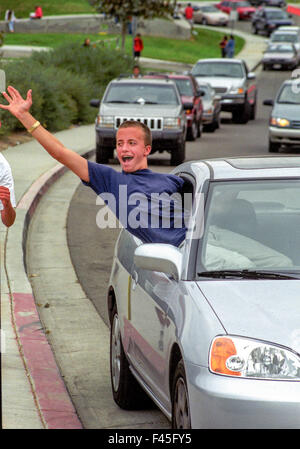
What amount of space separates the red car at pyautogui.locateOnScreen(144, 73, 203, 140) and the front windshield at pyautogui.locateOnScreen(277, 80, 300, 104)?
3.27 meters

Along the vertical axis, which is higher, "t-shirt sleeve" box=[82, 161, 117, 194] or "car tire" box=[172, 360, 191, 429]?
"t-shirt sleeve" box=[82, 161, 117, 194]

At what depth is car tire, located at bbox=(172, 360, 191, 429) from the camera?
5148 millimetres

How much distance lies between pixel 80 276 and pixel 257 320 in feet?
21.8

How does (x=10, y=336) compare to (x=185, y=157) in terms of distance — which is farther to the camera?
(x=185, y=157)

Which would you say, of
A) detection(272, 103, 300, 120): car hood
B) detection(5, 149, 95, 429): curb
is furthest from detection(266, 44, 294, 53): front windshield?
detection(5, 149, 95, 429): curb

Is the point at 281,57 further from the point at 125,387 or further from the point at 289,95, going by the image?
the point at 125,387

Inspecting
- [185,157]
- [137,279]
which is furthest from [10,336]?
[185,157]

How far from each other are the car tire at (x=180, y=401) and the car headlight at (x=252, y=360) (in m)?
0.28

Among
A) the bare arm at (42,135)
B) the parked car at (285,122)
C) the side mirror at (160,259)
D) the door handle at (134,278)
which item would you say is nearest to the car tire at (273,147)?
the parked car at (285,122)

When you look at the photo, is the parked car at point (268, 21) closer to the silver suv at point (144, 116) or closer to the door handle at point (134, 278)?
the silver suv at point (144, 116)

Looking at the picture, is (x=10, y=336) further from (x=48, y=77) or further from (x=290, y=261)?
(x=48, y=77)

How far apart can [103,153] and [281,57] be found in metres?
40.6

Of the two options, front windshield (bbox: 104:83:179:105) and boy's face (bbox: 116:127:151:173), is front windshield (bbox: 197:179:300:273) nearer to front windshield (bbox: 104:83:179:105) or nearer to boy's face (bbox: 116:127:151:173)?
boy's face (bbox: 116:127:151:173)

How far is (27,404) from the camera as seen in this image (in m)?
6.63
